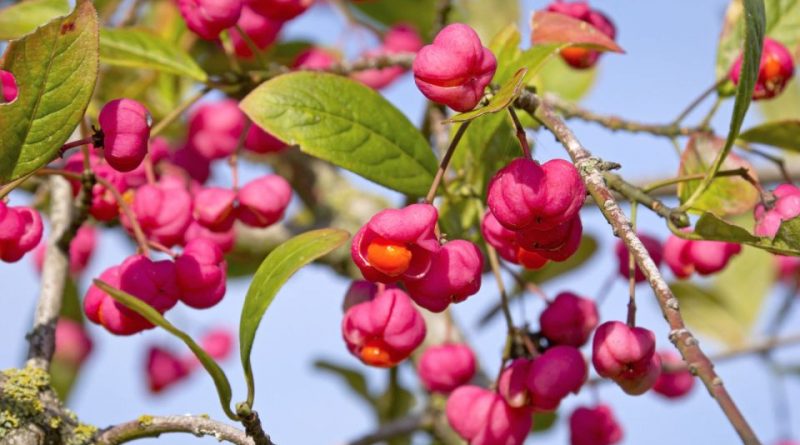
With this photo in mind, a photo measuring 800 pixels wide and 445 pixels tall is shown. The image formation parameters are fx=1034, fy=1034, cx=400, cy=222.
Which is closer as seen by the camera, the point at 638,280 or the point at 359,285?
the point at 359,285

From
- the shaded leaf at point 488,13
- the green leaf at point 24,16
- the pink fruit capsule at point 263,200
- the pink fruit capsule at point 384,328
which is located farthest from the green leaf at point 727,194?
the shaded leaf at point 488,13

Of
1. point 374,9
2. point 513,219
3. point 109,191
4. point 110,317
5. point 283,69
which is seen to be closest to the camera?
point 513,219

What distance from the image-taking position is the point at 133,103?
99 centimetres

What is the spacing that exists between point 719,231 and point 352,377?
5.09 ft

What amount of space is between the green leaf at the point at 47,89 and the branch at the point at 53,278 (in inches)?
10.4

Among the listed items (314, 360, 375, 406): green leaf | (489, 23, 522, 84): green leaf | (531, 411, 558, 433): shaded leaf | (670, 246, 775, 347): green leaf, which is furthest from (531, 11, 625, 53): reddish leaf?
(670, 246, 775, 347): green leaf

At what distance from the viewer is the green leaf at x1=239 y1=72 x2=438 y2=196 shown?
1095mm

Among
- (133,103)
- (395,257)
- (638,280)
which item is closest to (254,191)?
(133,103)

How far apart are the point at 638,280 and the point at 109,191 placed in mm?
659

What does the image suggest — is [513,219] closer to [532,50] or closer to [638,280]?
[532,50]

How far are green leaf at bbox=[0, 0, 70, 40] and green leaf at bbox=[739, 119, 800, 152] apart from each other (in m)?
0.90

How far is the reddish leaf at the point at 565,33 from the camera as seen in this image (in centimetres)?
112

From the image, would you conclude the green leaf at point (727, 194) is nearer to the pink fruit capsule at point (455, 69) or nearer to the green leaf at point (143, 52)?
the pink fruit capsule at point (455, 69)

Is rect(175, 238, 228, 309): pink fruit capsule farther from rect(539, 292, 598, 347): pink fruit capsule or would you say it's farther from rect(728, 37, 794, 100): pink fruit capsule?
rect(728, 37, 794, 100): pink fruit capsule
